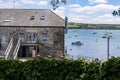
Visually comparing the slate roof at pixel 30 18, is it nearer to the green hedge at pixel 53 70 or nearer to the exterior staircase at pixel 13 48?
the exterior staircase at pixel 13 48

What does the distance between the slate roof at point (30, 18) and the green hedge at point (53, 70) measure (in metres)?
33.6

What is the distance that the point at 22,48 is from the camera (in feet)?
182

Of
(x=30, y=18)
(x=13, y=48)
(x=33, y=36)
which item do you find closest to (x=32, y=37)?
(x=33, y=36)

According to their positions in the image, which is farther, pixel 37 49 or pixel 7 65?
pixel 37 49

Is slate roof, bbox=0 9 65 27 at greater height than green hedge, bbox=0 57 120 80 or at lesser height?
greater

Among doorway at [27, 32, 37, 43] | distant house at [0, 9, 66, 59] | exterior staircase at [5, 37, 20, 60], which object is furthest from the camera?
doorway at [27, 32, 37, 43]

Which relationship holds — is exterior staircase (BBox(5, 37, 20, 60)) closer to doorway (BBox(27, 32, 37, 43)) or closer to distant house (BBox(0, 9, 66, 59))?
distant house (BBox(0, 9, 66, 59))

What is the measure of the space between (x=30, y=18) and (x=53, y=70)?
3627 cm

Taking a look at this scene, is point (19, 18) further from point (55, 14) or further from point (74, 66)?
point (74, 66)

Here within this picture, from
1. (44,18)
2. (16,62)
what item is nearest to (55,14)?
(44,18)

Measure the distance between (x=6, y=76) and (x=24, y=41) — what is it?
3393 cm

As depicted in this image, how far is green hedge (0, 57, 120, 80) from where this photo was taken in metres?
20.5

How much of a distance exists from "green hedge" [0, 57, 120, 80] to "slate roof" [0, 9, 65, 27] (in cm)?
3363


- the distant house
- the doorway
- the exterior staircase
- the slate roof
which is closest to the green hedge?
the exterior staircase
